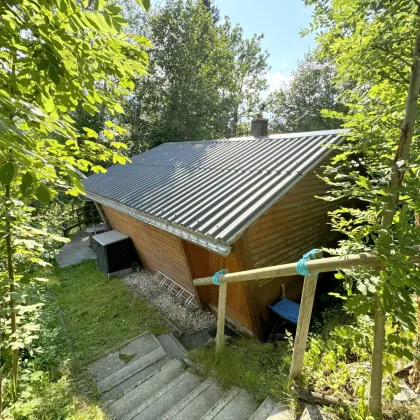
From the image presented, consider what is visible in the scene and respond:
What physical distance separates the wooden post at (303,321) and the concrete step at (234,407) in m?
0.76

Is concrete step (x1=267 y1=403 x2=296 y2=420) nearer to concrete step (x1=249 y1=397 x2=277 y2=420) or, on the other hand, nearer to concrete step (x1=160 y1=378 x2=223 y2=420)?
concrete step (x1=249 y1=397 x2=277 y2=420)

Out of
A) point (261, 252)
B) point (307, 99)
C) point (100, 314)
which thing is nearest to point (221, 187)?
point (261, 252)

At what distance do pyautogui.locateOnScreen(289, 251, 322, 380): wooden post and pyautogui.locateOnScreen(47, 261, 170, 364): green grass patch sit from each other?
11.4ft

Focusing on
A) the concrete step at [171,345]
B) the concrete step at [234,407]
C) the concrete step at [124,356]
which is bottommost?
the concrete step at [171,345]

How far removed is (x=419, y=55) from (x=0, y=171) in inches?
92.3

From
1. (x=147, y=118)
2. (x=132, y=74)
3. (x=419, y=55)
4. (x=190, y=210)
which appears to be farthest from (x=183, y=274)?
(x=147, y=118)

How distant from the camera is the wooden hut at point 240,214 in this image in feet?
12.6

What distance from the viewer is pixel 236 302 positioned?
4953 millimetres

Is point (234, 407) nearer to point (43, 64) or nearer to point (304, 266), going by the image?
point (304, 266)

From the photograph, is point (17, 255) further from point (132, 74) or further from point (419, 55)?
point (419, 55)

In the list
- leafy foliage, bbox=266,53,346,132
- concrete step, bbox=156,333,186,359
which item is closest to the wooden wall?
concrete step, bbox=156,333,186,359

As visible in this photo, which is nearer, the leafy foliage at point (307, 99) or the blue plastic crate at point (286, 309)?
the blue plastic crate at point (286, 309)

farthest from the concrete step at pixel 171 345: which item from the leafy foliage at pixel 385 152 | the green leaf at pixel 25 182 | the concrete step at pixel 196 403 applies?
the green leaf at pixel 25 182

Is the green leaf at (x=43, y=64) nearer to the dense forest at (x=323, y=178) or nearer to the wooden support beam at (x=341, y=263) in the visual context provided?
the dense forest at (x=323, y=178)
